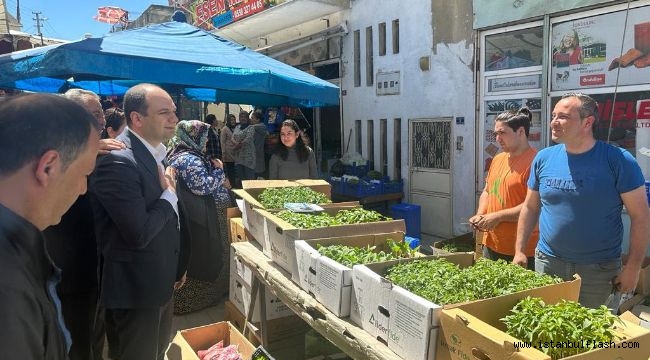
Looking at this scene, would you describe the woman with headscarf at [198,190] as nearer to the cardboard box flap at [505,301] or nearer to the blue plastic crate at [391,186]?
the cardboard box flap at [505,301]

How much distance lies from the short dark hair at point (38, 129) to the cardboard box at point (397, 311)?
1.33 m

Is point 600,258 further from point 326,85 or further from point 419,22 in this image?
point 419,22

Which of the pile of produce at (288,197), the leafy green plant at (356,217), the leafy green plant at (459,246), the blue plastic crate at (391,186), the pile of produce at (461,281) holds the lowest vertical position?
the leafy green plant at (459,246)

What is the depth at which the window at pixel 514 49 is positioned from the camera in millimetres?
6031

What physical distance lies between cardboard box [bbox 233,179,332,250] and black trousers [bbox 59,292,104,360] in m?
1.20

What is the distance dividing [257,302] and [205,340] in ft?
1.56

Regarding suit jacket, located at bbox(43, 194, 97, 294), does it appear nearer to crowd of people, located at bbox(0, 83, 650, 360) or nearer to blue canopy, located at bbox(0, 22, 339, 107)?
crowd of people, located at bbox(0, 83, 650, 360)

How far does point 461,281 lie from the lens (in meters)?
1.99

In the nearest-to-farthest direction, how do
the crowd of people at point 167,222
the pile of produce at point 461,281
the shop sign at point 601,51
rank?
the pile of produce at point 461,281 → the crowd of people at point 167,222 → the shop sign at point 601,51

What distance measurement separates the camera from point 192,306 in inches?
181

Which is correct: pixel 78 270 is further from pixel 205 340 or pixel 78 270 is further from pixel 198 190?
pixel 198 190

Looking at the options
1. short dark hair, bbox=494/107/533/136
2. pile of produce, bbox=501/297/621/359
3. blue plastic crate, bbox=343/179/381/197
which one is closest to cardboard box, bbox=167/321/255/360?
pile of produce, bbox=501/297/621/359

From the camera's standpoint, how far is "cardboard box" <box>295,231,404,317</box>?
7.42ft

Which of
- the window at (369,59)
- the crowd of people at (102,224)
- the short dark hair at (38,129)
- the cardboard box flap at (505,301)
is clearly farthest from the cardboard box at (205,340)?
the window at (369,59)
